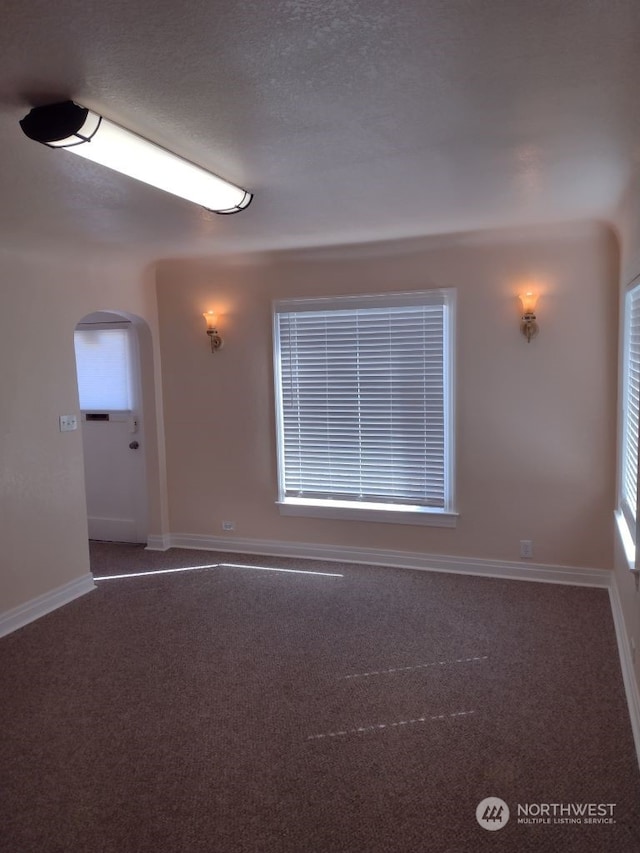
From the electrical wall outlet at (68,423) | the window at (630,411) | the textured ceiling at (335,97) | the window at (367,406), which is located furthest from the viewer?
the window at (367,406)

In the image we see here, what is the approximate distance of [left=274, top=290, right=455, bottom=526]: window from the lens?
4652mm

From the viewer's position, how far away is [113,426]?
228 inches

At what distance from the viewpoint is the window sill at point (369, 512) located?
15.4 feet

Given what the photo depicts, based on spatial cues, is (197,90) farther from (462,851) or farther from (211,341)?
(211,341)

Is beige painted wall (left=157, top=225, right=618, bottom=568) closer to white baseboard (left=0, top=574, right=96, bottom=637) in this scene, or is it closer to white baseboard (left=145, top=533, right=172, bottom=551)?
white baseboard (left=145, top=533, right=172, bottom=551)

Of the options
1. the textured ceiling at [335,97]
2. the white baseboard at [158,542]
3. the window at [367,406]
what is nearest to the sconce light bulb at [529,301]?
the window at [367,406]

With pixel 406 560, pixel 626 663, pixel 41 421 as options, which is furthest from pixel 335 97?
pixel 406 560

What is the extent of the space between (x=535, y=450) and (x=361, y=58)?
132 inches

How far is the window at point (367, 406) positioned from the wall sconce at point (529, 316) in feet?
1.75

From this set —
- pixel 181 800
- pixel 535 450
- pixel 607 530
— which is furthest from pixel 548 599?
pixel 181 800

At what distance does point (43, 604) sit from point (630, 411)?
13.6ft

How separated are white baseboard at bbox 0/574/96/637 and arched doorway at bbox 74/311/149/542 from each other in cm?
122

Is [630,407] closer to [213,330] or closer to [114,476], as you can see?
[213,330]

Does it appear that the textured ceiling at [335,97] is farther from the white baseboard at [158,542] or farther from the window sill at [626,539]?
the white baseboard at [158,542]
